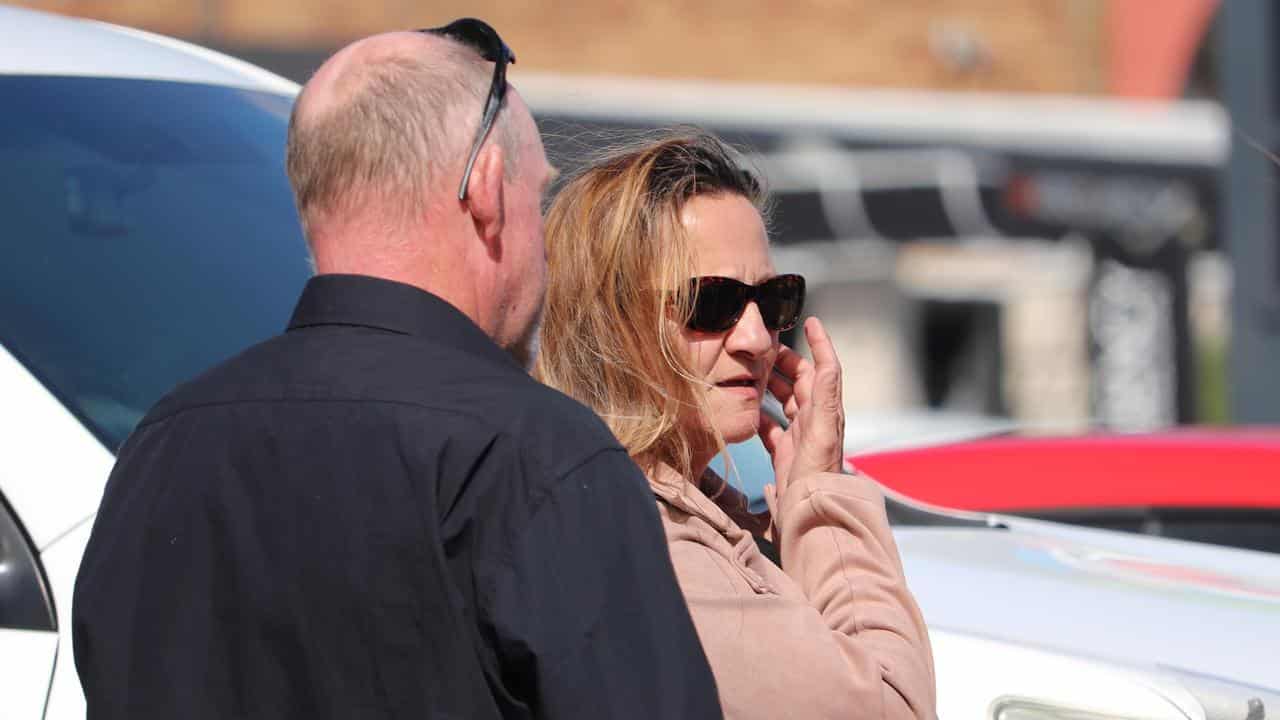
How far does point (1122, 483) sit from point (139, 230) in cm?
295

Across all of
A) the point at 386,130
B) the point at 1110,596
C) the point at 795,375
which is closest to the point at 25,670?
the point at 386,130

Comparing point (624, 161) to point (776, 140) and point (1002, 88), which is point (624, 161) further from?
point (1002, 88)

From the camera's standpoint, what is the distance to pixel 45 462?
1794 mm

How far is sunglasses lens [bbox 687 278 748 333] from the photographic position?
1.83m

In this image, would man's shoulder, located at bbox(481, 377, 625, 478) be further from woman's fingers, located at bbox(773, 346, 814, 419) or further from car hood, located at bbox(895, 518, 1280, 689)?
car hood, located at bbox(895, 518, 1280, 689)

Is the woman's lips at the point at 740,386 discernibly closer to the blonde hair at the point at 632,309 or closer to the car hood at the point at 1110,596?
the blonde hair at the point at 632,309

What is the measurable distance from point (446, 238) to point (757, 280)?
2.08 ft

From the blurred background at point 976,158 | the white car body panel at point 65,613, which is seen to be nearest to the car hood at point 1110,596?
the white car body panel at point 65,613

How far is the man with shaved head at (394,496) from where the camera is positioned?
46.8 inches

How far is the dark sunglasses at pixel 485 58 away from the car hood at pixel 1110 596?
868mm

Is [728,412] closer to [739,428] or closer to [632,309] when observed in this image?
[739,428]

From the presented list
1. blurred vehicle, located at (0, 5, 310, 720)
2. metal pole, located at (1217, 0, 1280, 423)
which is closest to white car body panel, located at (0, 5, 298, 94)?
blurred vehicle, located at (0, 5, 310, 720)

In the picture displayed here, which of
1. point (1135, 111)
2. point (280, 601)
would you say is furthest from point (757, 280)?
point (1135, 111)

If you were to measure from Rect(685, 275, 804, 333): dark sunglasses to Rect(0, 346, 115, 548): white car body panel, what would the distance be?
747 mm
